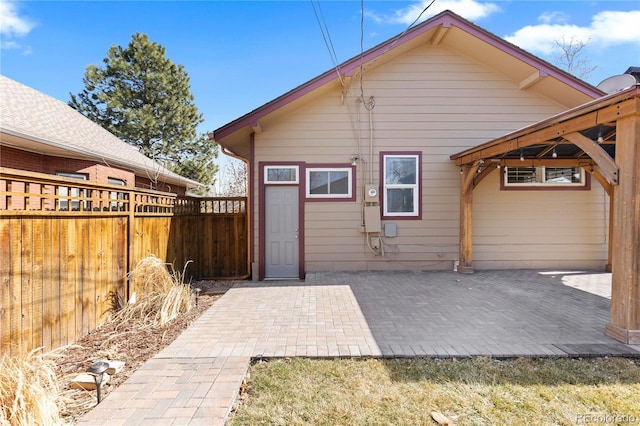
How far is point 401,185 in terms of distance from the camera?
6.75 meters

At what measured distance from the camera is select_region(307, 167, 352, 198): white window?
6645 millimetres

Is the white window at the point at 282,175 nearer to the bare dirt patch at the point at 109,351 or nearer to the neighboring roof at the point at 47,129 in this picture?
the bare dirt patch at the point at 109,351

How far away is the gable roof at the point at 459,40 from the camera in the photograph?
603cm

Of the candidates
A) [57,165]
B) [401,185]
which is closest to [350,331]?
[401,185]

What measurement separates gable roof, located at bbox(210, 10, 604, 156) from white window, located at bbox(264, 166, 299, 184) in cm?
97

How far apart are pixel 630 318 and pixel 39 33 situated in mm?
16158

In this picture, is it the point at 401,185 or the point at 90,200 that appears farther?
the point at 401,185

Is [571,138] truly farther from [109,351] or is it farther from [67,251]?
[67,251]

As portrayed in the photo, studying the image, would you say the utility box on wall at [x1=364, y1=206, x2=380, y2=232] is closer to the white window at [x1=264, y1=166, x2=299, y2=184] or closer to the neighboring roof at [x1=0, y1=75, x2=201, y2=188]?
the white window at [x1=264, y1=166, x2=299, y2=184]

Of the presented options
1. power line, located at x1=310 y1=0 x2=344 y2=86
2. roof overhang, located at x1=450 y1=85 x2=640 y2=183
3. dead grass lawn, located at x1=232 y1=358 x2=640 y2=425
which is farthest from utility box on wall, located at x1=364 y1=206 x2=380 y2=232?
dead grass lawn, located at x1=232 y1=358 x2=640 y2=425

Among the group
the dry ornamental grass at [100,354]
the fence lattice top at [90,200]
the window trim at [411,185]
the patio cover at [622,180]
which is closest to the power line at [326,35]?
the window trim at [411,185]

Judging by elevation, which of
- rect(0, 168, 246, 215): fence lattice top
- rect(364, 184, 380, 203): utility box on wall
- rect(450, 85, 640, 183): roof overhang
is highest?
rect(450, 85, 640, 183): roof overhang

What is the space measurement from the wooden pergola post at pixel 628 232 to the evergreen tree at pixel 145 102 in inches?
696

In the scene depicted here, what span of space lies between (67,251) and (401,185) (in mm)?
5797
